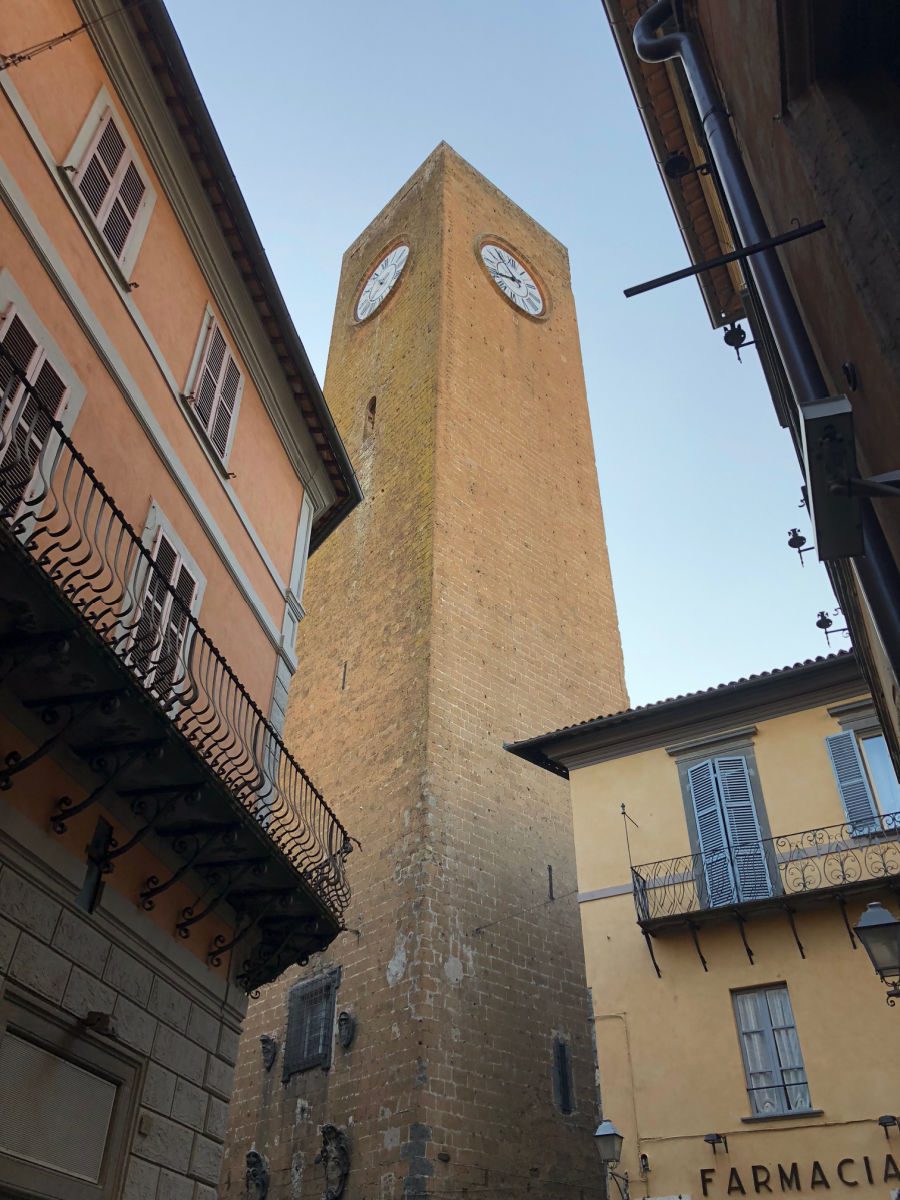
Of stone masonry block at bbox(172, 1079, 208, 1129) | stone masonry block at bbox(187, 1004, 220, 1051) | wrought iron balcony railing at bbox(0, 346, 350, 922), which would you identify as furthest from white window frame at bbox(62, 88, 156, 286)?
stone masonry block at bbox(172, 1079, 208, 1129)

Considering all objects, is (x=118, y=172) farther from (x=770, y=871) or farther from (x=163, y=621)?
(x=770, y=871)

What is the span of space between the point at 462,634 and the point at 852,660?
6.92 meters

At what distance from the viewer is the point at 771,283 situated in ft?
16.3

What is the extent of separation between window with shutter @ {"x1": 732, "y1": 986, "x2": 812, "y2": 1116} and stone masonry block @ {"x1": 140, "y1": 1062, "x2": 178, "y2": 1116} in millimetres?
5437

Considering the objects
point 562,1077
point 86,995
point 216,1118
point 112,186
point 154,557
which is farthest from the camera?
point 562,1077

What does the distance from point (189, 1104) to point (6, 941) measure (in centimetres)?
235

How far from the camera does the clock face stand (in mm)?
24734

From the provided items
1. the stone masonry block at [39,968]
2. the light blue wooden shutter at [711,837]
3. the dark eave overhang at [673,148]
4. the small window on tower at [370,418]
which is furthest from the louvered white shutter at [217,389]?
the small window on tower at [370,418]

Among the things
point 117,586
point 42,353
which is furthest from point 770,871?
point 42,353

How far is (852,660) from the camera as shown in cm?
1114

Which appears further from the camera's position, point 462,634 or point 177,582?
point 462,634

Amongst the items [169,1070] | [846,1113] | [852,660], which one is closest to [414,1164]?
[846,1113]

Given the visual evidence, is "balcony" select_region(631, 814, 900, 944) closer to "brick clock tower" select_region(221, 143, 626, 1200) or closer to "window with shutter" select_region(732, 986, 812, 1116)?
"window with shutter" select_region(732, 986, 812, 1116)

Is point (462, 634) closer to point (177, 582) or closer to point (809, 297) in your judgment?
point (177, 582)
